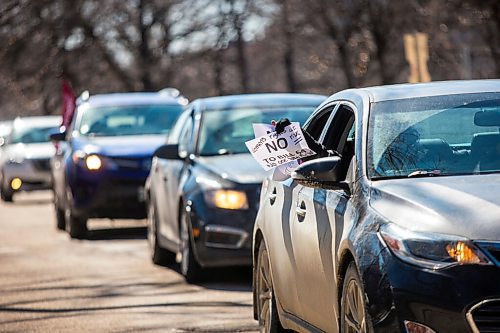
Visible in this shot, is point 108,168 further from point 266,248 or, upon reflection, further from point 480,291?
point 480,291

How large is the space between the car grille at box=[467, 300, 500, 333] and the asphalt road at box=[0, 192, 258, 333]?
4124mm

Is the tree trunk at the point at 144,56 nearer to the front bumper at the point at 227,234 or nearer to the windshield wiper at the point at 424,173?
the front bumper at the point at 227,234

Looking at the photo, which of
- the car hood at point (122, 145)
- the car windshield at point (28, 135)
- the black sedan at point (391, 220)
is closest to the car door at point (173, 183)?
the car hood at point (122, 145)

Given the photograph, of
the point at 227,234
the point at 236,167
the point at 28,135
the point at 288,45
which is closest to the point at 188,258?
the point at 227,234

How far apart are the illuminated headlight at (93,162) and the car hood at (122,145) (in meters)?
0.06

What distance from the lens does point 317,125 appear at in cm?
840

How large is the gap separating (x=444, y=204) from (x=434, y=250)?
0.35 metres

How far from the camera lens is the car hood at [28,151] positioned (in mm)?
33062

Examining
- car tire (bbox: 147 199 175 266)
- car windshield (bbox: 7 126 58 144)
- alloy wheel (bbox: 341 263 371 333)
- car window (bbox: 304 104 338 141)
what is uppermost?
car window (bbox: 304 104 338 141)

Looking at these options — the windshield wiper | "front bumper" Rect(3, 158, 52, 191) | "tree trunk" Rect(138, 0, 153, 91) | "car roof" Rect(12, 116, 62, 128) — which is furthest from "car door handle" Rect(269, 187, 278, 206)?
"tree trunk" Rect(138, 0, 153, 91)

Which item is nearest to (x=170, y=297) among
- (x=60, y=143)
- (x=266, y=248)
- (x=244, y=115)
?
(x=244, y=115)

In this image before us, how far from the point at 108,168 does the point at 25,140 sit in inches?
630

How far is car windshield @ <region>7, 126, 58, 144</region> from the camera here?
111 ft

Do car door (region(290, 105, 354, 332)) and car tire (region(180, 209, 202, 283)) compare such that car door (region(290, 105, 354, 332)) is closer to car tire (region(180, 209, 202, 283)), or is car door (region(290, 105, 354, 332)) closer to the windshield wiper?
the windshield wiper
